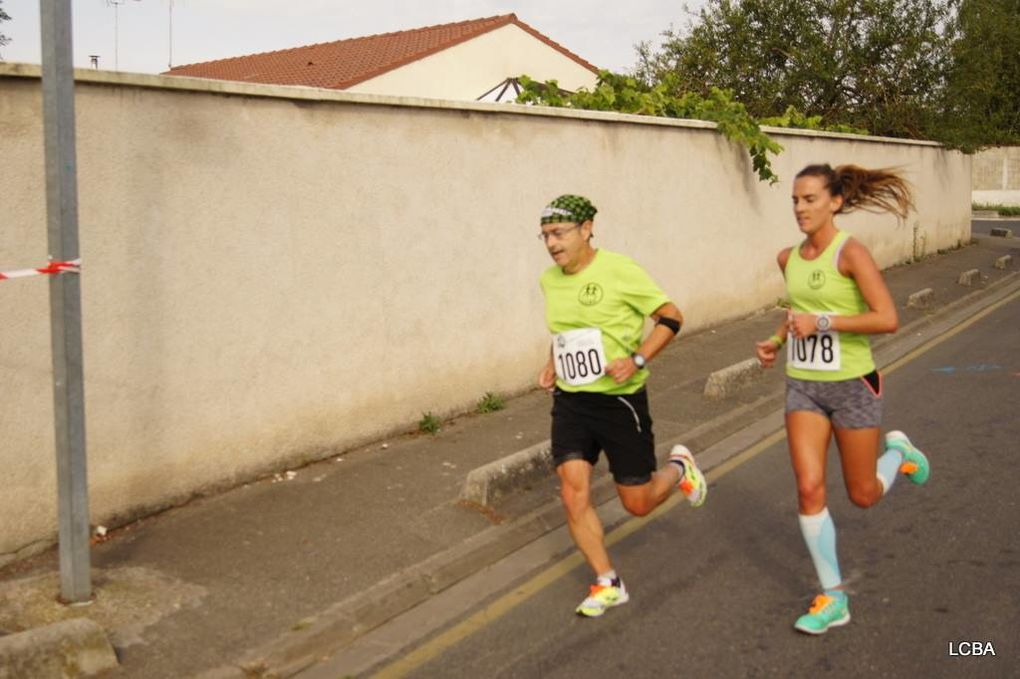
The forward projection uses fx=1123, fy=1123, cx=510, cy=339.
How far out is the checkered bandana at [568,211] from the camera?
4.80 metres

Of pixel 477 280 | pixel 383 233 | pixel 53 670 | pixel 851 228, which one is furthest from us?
pixel 851 228

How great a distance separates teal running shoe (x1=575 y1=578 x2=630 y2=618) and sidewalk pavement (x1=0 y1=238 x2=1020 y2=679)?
80 cm

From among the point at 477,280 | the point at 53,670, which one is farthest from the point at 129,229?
the point at 477,280

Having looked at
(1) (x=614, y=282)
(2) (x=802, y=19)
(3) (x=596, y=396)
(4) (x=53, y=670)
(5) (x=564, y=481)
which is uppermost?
(2) (x=802, y=19)

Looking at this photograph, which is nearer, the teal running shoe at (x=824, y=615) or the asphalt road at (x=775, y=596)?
the asphalt road at (x=775, y=596)

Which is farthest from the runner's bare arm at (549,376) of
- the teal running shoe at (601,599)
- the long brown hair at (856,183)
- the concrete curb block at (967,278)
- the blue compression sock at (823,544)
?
the concrete curb block at (967,278)

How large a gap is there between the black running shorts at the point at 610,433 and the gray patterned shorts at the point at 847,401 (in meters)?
0.70

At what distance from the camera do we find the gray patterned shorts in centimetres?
474

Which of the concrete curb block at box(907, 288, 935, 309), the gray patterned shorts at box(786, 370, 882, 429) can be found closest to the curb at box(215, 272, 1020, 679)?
the gray patterned shorts at box(786, 370, 882, 429)

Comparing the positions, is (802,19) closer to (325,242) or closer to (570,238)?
(325,242)

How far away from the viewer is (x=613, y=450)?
193 inches

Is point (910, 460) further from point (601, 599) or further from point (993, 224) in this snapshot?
point (993, 224)

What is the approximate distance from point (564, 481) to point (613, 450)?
254 millimetres

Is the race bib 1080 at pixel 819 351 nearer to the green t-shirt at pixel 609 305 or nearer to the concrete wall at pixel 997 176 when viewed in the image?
the green t-shirt at pixel 609 305
